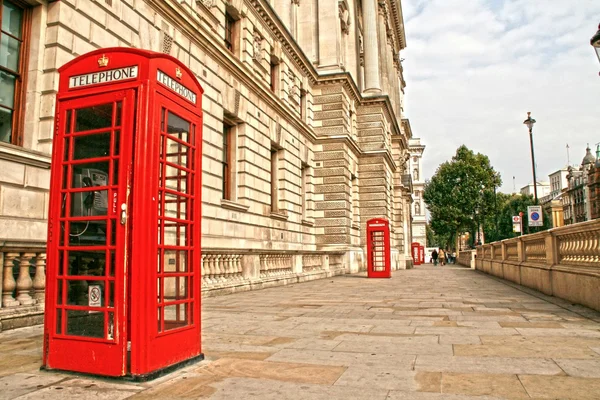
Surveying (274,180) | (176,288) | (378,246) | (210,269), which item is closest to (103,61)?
(176,288)

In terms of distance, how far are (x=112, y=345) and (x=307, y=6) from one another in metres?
24.4

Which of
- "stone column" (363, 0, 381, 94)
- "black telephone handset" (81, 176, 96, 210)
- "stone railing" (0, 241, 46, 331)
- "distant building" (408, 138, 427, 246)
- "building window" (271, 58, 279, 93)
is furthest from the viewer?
"distant building" (408, 138, 427, 246)

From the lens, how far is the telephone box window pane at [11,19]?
7.76m

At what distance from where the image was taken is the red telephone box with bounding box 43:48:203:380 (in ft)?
12.2

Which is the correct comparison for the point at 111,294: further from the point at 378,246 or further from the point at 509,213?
the point at 509,213

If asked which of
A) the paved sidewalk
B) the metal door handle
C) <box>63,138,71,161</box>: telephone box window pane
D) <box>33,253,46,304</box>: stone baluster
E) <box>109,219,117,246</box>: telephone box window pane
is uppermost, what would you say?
<box>63,138,71,161</box>: telephone box window pane

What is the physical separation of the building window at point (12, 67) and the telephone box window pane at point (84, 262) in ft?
15.8

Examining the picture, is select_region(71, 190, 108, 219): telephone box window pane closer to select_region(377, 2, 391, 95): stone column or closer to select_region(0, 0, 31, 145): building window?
select_region(0, 0, 31, 145): building window

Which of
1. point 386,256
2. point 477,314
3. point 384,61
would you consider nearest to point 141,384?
point 477,314

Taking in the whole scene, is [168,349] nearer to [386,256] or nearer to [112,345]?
[112,345]

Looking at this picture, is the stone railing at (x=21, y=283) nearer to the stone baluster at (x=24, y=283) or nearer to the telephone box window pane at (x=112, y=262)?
the stone baluster at (x=24, y=283)

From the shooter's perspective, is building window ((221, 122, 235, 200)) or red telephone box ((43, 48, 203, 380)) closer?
red telephone box ((43, 48, 203, 380))

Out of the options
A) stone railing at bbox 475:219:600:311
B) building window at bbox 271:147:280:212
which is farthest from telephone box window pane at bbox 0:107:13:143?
building window at bbox 271:147:280:212

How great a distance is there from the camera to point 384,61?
3872 cm
